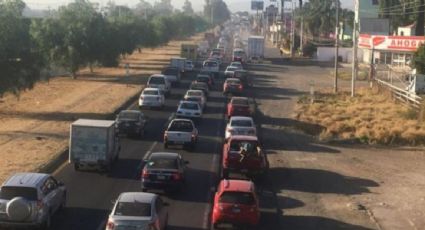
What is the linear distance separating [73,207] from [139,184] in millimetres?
3991

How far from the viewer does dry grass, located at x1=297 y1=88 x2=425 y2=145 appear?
39406mm

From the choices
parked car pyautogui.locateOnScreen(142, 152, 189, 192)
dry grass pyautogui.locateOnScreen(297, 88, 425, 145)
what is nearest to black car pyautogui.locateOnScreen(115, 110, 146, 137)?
dry grass pyautogui.locateOnScreen(297, 88, 425, 145)

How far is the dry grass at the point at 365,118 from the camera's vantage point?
3941 centimetres

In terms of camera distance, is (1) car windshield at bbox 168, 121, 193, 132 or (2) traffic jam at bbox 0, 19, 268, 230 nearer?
(2) traffic jam at bbox 0, 19, 268, 230

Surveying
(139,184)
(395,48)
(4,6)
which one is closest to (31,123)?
(4,6)

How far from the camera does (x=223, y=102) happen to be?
55.3 m

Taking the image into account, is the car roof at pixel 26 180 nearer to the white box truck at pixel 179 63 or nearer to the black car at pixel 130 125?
the black car at pixel 130 125

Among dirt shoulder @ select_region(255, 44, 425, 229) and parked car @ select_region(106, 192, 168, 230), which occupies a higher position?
parked car @ select_region(106, 192, 168, 230)

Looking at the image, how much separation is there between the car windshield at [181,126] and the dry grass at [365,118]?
30.0 ft

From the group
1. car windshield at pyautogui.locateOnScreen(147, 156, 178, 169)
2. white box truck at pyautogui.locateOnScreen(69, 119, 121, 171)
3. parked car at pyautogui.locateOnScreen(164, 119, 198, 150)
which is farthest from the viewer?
parked car at pyautogui.locateOnScreen(164, 119, 198, 150)

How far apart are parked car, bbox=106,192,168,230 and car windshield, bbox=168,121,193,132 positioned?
15.0 meters

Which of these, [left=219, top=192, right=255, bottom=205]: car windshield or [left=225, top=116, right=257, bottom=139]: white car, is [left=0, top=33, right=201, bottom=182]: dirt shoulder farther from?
[left=219, top=192, right=255, bottom=205]: car windshield

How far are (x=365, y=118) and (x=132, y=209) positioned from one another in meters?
30.6

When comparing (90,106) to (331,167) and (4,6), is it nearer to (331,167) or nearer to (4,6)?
(4,6)
